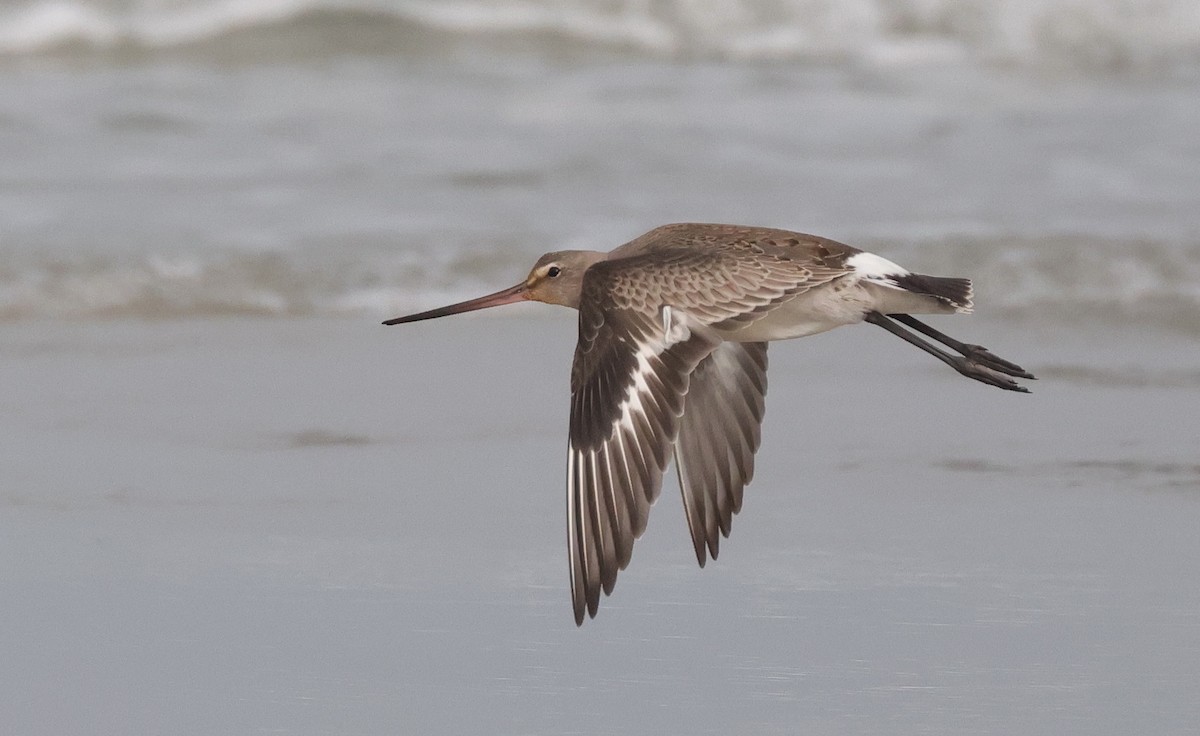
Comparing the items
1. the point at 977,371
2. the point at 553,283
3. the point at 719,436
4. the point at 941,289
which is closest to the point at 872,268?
the point at 941,289

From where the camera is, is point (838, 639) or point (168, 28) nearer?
point (838, 639)

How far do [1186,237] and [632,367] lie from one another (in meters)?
3.94

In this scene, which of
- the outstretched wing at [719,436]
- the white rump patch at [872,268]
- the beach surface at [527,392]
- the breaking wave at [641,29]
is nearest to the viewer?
the beach surface at [527,392]

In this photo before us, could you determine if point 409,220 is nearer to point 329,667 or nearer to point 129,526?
point 129,526

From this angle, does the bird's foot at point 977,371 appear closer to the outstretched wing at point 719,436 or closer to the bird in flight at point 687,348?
the bird in flight at point 687,348

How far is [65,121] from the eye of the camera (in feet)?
30.6

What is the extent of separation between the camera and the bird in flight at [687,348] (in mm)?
3646

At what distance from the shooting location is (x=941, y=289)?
425cm

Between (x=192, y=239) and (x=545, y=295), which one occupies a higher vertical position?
(x=545, y=295)

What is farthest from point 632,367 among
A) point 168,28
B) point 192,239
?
point 168,28

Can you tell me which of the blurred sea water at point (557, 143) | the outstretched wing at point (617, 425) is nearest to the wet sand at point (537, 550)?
the outstretched wing at point (617, 425)

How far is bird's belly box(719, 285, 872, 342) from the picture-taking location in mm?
4289

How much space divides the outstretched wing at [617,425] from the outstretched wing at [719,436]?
0.32 metres

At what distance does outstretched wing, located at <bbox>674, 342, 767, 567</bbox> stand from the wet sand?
0.08 meters
